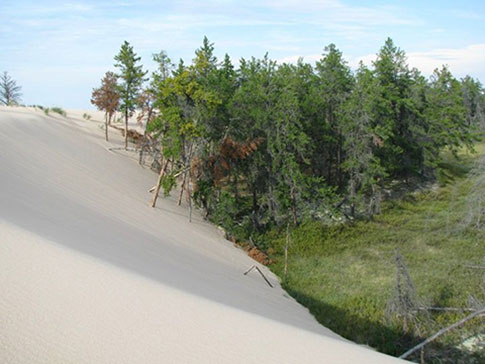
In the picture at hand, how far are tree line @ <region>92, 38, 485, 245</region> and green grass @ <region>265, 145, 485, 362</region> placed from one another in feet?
5.63

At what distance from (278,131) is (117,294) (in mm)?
16438

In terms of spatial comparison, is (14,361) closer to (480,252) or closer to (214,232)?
(214,232)

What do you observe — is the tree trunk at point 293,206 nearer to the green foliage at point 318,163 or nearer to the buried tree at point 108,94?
the green foliage at point 318,163

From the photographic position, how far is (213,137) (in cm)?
2216

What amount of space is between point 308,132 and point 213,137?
250 inches

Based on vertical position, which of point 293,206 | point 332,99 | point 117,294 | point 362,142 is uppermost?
point 332,99

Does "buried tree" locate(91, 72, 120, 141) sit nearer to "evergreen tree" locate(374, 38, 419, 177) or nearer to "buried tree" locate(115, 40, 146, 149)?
"buried tree" locate(115, 40, 146, 149)

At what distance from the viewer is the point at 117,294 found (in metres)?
6.30

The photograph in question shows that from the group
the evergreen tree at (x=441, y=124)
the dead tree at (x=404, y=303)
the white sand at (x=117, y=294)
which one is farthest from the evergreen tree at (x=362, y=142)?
the dead tree at (x=404, y=303)

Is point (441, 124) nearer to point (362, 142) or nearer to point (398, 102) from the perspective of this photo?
point (398, 102)

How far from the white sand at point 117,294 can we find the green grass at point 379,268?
54.4 inches

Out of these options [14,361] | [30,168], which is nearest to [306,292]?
[30,168]

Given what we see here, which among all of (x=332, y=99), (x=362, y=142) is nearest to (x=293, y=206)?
(x=362, y=142)

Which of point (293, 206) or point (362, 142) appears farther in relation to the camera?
point (362, 142)
